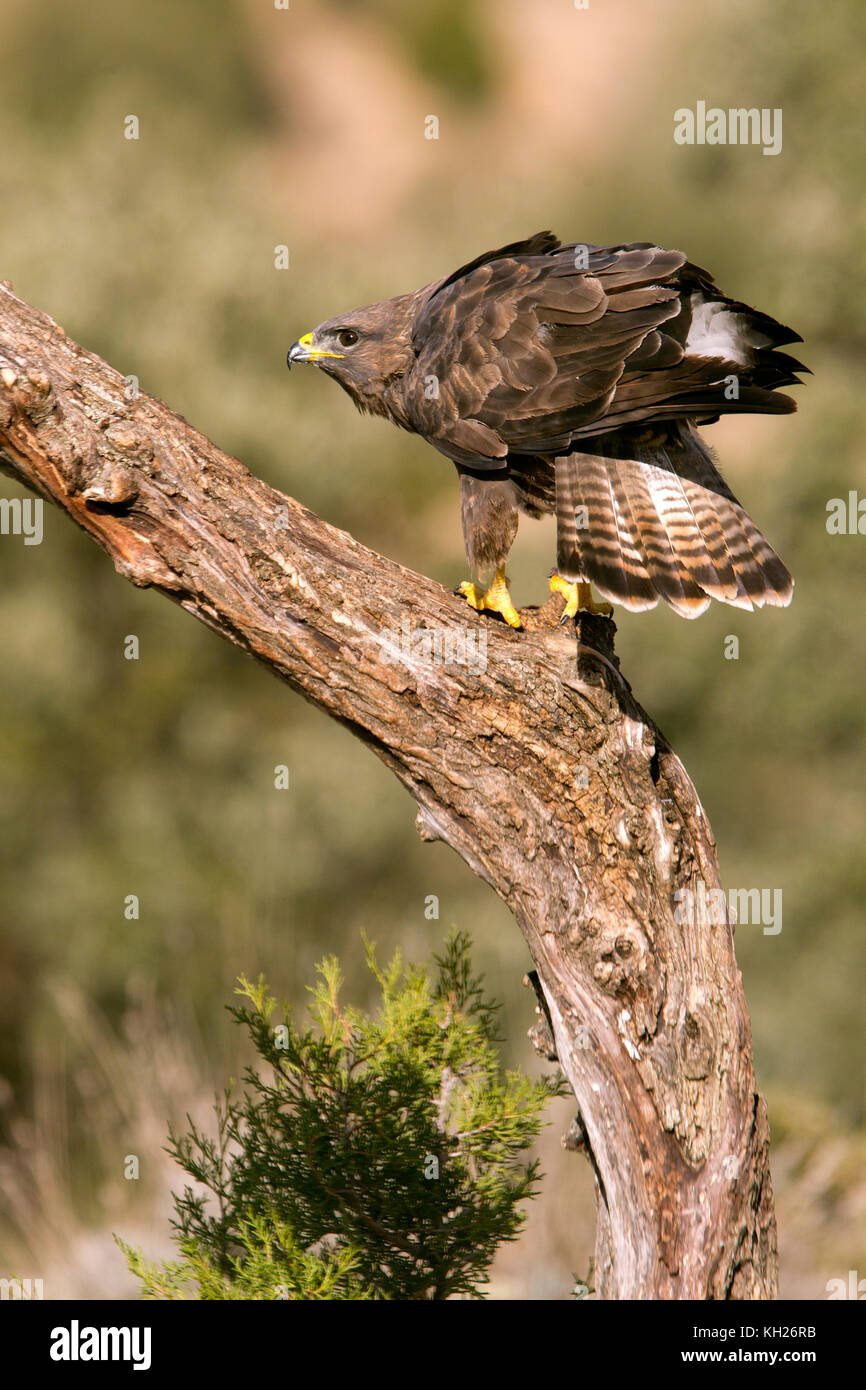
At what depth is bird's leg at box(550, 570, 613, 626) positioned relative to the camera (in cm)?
328

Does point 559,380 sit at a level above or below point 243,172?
below

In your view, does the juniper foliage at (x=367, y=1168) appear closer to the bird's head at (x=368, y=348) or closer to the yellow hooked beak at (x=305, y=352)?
the bird's head at (x=368, y=348)

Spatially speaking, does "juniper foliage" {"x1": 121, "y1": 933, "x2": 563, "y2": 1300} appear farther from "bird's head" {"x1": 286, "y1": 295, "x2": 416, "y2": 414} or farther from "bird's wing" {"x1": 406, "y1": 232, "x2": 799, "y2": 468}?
"bird's head" {"x1": 286, "y1": 295, "x2": 416, "y2": 414}

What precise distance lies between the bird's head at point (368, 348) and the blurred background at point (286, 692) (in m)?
4.55

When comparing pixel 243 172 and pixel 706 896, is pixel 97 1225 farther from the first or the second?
pixel 243 172

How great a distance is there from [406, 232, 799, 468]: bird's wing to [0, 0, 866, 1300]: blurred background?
207 inches

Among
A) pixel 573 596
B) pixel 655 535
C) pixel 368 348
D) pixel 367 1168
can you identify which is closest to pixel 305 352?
pixel 368 348

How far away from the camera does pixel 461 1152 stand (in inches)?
132

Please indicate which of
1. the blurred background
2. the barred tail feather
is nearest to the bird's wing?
the barred tail feather

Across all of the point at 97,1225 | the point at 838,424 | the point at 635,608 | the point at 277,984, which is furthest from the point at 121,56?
the point at 635,608

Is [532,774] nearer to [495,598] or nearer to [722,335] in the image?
[495,598]

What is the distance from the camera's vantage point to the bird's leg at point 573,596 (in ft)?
10.8
